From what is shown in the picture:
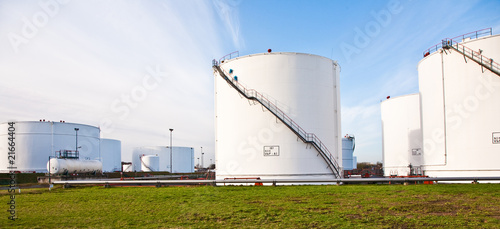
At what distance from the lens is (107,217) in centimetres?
1076

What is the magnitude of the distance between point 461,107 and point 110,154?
238 ft

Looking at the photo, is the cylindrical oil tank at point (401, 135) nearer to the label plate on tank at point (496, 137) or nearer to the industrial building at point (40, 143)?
the label plate on tank at point (496, 137)

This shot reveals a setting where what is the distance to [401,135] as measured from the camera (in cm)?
4244

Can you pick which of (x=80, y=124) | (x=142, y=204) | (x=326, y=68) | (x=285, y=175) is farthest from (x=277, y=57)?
(x=80, y=124)

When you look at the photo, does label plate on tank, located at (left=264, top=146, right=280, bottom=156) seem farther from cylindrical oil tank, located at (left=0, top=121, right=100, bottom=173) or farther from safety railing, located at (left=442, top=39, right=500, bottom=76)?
cylindrical oil tank, located at (left=0, top=121, right=100, bottom=173)

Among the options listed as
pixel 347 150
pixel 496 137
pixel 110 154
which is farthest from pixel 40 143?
pixel 496 137

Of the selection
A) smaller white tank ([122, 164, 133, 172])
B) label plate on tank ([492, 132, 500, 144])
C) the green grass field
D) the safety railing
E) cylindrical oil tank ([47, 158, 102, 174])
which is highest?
the safety railing

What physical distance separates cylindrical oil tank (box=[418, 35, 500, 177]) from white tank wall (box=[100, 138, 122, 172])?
219 ft

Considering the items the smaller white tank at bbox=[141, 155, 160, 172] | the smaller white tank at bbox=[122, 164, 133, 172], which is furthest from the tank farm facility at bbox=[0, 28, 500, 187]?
the smaller white tank at bbox=[122, 164, 133, 172]

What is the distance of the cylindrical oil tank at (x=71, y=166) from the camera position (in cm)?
4303

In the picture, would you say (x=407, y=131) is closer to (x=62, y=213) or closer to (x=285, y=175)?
(x=285, y=175)

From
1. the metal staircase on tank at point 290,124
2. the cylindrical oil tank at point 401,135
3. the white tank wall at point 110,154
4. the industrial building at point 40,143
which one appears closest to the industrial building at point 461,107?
the metal staircase on tank at point 290,124

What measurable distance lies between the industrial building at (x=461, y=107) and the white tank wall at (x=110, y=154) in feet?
217

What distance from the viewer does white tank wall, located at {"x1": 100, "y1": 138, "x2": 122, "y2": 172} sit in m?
78.6
